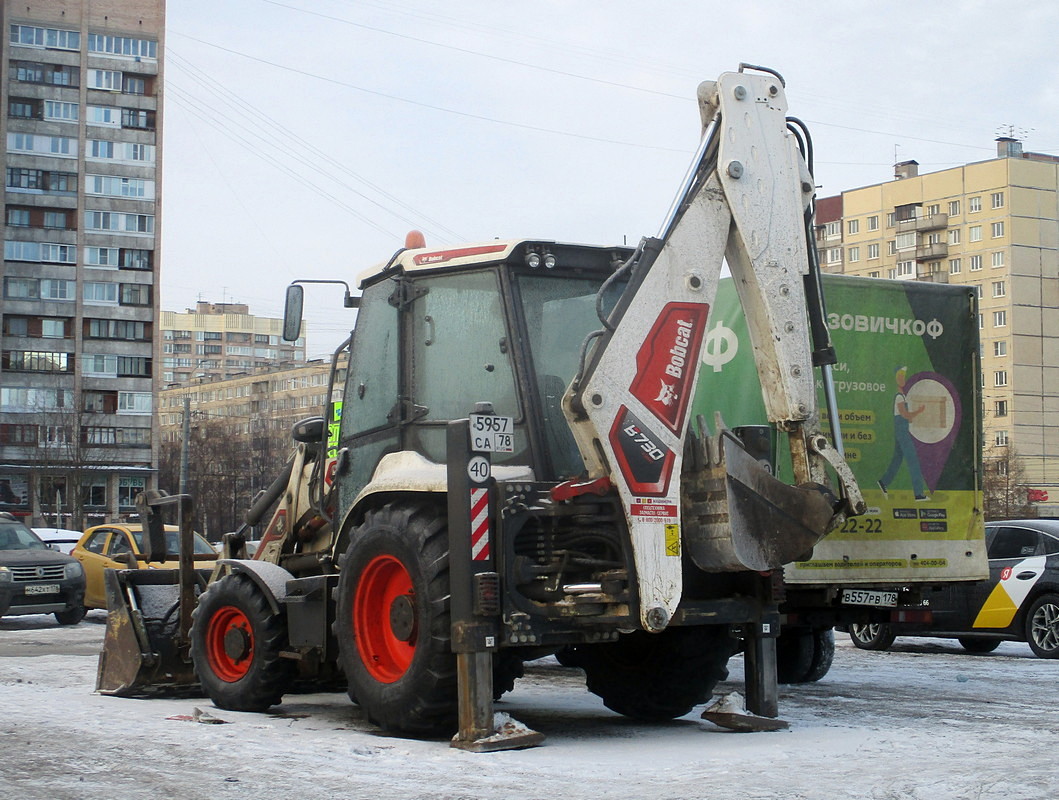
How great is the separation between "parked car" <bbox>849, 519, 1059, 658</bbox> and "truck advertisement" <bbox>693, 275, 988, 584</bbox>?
10.8ft

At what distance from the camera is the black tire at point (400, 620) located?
816cm

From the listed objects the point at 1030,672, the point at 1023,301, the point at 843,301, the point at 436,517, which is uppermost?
the point at 1023,301

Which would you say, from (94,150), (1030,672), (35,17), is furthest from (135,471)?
(1030,672)

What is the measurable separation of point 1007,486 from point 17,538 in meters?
69.2

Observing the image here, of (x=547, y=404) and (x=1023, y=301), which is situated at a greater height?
(x=1023, y=301)

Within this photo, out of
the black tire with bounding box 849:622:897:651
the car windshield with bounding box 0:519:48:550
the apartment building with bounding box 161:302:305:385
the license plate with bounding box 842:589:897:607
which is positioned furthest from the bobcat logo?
the apartment building with bounding box 161:302:305:385

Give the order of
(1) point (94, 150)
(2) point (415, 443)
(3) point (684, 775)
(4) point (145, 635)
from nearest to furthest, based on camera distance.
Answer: (3) point (684, 775), (2) point (415, 443), (4) point (145, 635), (1) point (94, 150)

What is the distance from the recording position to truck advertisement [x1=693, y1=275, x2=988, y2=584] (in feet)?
37.7

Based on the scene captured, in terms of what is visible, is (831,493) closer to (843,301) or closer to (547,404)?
(547,404)

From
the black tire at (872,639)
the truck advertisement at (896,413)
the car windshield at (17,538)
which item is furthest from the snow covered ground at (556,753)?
the car windshield at (17,538)

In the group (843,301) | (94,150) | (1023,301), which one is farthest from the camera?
(1023,301)

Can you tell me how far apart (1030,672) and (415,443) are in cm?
738

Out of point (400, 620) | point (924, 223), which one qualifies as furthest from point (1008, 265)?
point (400, 620)

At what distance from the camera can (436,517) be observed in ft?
27.5
